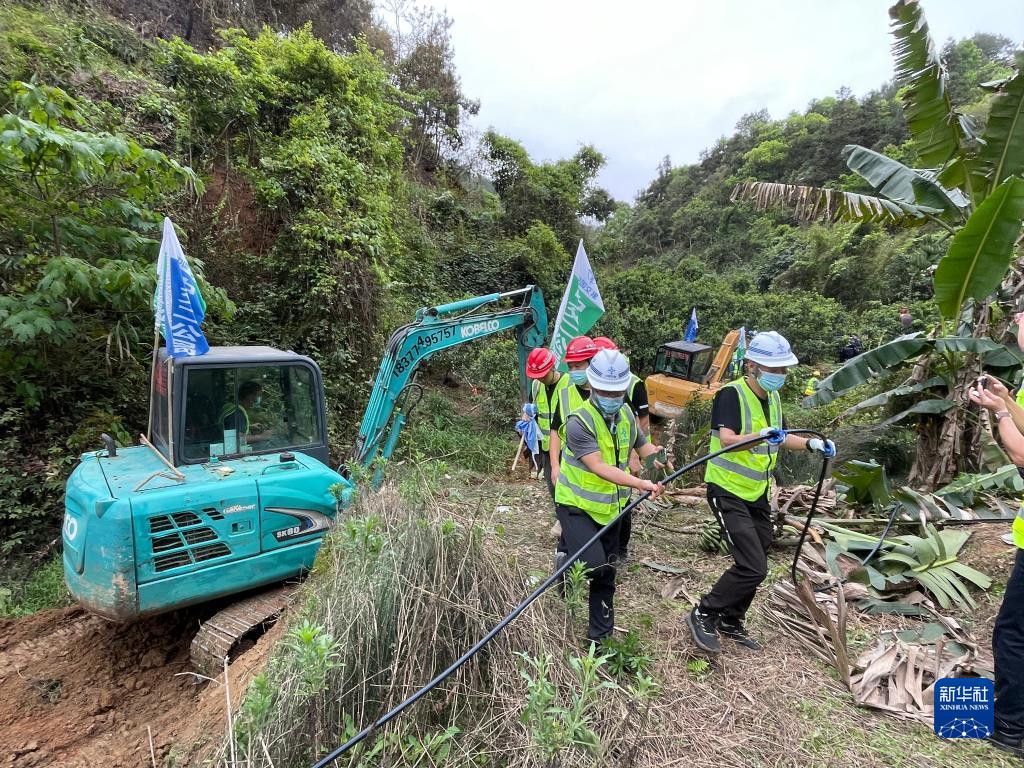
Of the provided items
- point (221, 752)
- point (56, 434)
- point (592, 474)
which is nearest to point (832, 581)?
point (592, 474)

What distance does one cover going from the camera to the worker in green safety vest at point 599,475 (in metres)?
2.55

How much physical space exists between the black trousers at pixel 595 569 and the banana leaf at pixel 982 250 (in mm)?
3659

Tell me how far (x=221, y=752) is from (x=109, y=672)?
2122 millimetres

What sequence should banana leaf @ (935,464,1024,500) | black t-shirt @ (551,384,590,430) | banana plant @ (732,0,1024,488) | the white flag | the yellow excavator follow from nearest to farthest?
black t-shirt @ (551,384,590,430), banana leaf @ (935,464,1024,500), banana plant @ (732,0,1024,488), the white flag, the yellow excavator

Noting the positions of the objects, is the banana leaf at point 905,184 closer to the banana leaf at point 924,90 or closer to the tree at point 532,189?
the banana leaf at point 924,90

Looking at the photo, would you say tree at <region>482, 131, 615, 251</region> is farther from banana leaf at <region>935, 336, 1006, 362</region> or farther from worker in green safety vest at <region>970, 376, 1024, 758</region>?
worker in green safety vest at <region>970, 376, 1024, 758</region>

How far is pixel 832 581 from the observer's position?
3371mm

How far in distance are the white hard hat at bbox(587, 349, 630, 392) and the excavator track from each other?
2.44 metres

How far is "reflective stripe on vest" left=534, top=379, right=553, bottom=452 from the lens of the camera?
4.06m

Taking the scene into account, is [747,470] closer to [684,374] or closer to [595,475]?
[595,475]

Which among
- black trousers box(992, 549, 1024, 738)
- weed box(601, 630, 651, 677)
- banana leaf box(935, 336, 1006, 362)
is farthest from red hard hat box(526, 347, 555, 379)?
banana leaf box(935, 336, 1006, 362)

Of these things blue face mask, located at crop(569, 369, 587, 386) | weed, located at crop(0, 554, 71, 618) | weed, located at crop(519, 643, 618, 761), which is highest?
blue face mask, located at crop(569, 369, 587, 386)

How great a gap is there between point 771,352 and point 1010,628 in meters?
1.59

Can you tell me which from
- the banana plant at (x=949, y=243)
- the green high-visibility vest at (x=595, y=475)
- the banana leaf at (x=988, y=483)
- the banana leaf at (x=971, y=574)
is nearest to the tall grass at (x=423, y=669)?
the green high-visibility vest at (x=595, y=475)
